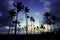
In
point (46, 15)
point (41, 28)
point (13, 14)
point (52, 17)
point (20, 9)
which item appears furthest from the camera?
point (41, 28)

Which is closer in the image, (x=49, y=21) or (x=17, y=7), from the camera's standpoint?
(x=17, y=7)

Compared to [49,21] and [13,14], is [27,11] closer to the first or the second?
[13,14]

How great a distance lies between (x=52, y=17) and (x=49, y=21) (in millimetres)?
4313

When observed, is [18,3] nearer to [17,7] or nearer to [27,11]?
[17,7]

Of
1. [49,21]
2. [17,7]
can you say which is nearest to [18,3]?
[17,7]

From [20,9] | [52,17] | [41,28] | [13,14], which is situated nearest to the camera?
[20,9]

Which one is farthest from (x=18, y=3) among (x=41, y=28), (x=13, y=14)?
(x=41, y=28)

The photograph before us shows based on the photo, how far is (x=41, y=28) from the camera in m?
121

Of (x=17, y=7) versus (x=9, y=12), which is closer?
(x=17, y=7)

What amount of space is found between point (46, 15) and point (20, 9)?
3293 cm

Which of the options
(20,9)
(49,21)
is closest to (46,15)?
(49,21)

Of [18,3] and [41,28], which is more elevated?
Answer: [18,3]

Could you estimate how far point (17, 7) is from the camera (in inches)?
2312

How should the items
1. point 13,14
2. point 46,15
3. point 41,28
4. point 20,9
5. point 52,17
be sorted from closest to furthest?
1. point 20,9
2. point 13,14
3. point 46,15
4. point 52,17
5. point 41,28
